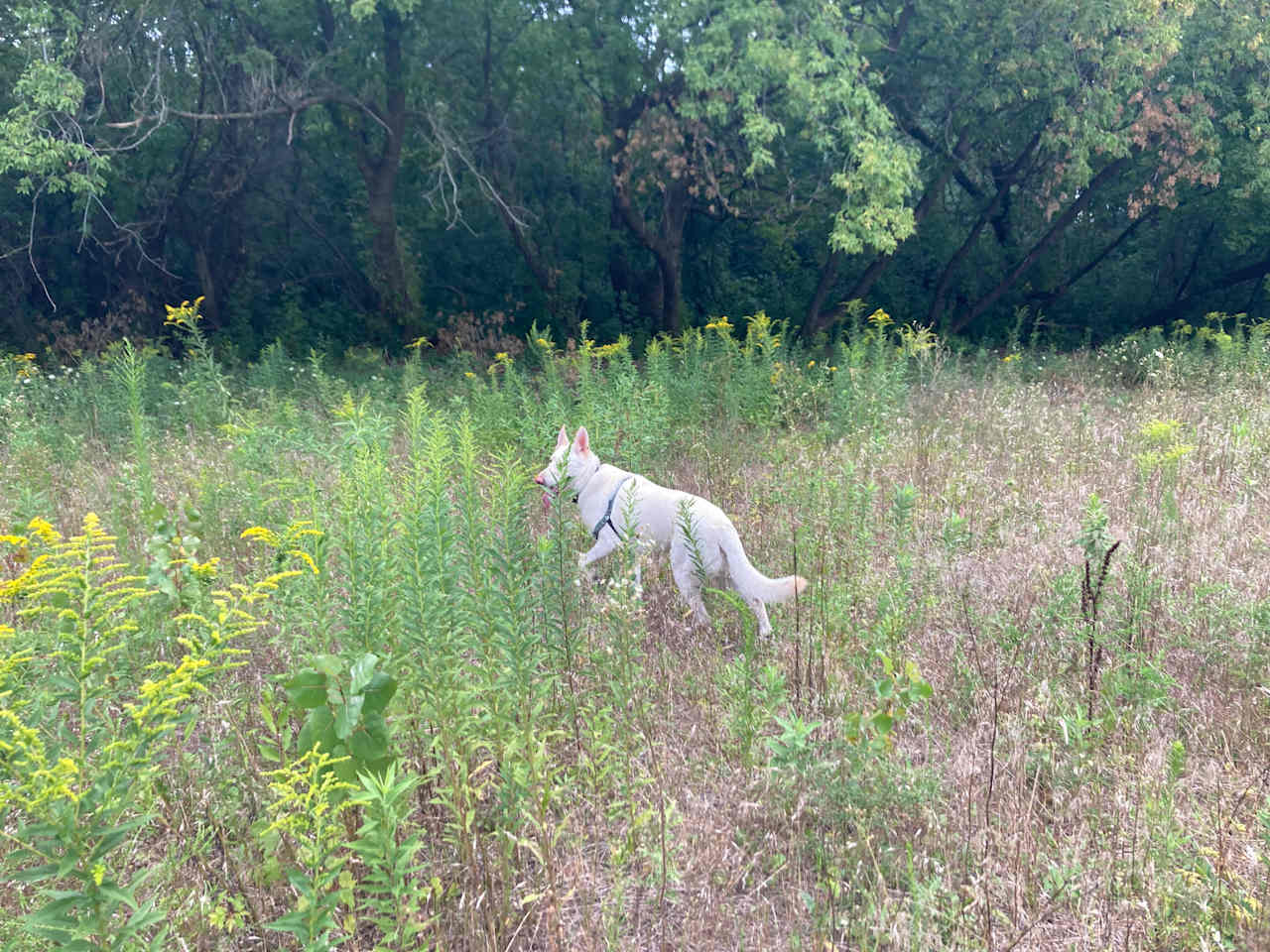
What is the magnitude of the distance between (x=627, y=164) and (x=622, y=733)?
10556mm

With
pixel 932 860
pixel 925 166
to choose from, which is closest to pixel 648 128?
pixel 925 166

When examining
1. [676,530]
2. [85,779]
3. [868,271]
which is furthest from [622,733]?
[868,271]

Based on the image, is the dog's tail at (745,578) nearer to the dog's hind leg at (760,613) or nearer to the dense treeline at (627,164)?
the dog's hind leg at (760,613)

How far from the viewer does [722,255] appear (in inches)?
642

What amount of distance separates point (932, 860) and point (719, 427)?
4935 millimetres

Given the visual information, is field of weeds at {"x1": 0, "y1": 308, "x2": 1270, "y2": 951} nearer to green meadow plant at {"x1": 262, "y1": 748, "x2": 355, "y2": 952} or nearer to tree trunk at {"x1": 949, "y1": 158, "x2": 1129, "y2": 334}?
green meadow plant at {"x1": 262, "y1": 748, "x2": 355, "y2": 952}

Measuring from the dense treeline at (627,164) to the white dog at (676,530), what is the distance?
24.0 ft

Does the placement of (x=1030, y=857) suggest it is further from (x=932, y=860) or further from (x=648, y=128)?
(x=648, y=128)

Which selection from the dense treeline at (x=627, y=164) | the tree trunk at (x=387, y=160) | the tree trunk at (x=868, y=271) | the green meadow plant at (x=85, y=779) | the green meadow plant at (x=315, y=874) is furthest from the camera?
the tree trunk at (x=868, y=271)

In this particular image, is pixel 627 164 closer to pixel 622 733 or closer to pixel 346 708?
pixel 622 733

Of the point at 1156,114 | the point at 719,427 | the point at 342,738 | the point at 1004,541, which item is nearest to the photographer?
the point at 342,738

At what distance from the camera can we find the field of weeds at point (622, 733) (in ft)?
6.26

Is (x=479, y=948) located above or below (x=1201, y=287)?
below

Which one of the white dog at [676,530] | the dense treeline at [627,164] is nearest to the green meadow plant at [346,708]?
the white dog at [676,530]
